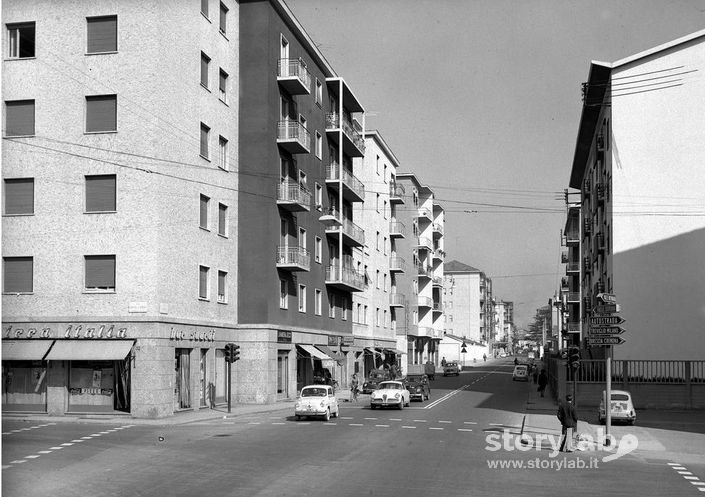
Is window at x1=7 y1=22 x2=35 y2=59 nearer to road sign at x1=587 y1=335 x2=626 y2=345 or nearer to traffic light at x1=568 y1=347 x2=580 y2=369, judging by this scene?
road sign at x1=587 y1=335 x2=626 y2=345

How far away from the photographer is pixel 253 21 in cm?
4138

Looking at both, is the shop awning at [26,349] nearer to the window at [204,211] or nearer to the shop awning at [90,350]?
the shop awning at [90,350]

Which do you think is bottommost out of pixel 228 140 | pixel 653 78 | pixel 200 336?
pixel 200 336

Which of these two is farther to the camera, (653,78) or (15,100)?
(653,78)

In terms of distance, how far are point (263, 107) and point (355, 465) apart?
90.9ft

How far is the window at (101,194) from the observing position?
3259 cm

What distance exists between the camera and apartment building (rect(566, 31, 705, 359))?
41.4 meters

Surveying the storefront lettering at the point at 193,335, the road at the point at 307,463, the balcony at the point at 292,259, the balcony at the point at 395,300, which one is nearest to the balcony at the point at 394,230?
the balcony at the point at 395,300

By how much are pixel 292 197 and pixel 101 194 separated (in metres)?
13.0

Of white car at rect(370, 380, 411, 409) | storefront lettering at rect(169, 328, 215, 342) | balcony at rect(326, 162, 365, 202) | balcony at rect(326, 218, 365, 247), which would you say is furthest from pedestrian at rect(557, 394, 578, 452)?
balcony at rect(326, 162, 365, 202)

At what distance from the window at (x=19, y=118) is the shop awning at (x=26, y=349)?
8991mm

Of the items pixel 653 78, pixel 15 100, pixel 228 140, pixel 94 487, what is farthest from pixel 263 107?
pixel 94 487

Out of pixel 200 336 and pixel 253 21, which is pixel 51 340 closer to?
pixel 200 336

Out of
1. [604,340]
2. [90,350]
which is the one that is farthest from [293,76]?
[604,340]
